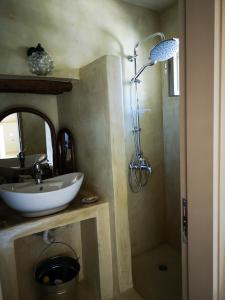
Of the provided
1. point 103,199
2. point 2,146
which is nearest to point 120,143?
point 103,199

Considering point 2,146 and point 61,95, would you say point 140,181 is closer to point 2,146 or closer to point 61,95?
point 61,95

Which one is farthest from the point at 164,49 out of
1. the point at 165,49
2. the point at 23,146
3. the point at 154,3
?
the point at 23,146

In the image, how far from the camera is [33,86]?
1.75 m

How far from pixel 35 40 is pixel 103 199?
Result: 1298mm

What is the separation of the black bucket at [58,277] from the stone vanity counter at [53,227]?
23 centimetres

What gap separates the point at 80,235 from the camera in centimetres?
210

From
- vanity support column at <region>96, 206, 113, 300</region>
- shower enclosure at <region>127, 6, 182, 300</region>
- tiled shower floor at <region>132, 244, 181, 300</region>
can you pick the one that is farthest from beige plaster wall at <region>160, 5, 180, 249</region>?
vanity support column at <region>96, 206, 113, 300</region>

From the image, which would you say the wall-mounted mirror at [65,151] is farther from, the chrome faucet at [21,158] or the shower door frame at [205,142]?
the shower door frame at [205,142]

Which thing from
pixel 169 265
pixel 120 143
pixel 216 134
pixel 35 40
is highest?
pixel 35 40

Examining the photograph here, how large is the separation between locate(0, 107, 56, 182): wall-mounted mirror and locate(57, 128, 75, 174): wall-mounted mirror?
0.18 ft

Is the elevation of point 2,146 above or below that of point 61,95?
below

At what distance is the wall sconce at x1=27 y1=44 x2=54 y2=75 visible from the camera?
156 centimetres

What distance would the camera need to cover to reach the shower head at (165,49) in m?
1.64

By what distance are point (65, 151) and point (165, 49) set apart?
121 cm
